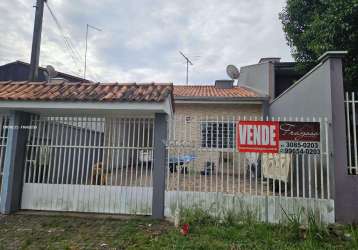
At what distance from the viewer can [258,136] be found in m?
5.27

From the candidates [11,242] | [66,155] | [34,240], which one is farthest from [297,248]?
[66,155]

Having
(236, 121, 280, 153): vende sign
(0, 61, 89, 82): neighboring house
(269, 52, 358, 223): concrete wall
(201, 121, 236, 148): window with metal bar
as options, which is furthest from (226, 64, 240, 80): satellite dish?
(0, 61, 89, 82): neighboring house

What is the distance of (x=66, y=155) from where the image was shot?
20.6 ft

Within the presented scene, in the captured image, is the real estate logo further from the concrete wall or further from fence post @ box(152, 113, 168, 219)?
fence post @ box(152, 113, 168, 219)

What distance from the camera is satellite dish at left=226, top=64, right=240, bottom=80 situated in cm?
1510

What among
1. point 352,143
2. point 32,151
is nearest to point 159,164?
point 32,151

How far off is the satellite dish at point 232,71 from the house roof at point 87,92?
975 cm

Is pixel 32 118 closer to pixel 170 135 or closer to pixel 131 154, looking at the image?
pixel 131 154

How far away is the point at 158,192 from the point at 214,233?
1.58 meters

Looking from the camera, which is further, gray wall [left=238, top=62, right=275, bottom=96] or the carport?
gray wall [left=238, top=62, right=275, bottom=96]

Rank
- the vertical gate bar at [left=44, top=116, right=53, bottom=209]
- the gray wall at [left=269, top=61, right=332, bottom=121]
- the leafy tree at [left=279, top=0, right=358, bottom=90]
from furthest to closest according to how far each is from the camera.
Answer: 1. the leafy tree at [left=279, top=0, right=358, bottom=90]
2. the vertical gate bar at [left=44, top=116, right=53, bottom=209]
3. the gray wall at [left=269, top=61, right=332, bottom=121]

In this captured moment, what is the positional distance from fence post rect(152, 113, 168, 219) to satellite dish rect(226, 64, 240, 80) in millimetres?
10450

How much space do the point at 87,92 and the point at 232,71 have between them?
439 inches

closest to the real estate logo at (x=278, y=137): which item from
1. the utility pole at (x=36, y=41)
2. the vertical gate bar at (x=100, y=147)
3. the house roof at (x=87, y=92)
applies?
the house roof at (x=87, y=92)
